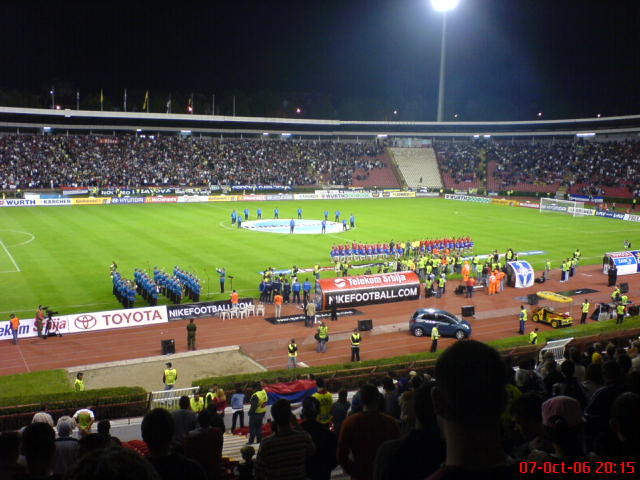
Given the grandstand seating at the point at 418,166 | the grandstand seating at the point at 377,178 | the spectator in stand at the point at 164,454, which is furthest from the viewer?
the grandstand seating at the point at 418,166

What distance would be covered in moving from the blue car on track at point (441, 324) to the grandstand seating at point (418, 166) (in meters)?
67.0

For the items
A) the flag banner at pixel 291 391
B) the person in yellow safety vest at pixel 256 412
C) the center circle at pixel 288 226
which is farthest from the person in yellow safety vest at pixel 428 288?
the person in yellow safety vest at pixel 256 412

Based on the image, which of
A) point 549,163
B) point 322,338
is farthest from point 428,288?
point 549,163

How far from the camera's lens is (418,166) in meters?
95.4

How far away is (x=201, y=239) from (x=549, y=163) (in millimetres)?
61284

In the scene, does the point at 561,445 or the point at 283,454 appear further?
the point at 283,454

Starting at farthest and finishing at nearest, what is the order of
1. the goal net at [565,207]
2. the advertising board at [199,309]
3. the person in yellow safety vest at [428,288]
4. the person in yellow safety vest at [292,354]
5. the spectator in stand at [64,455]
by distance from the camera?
the goal net at [565,207] < the person in yellow safety vest at [428,288] < the advertising board at [199,309] < the person in yellow safety vest at [292,354] < the spectator in stand at [64,455]

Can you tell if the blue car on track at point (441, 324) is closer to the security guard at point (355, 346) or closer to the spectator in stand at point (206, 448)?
the security guard at point (355, 346)

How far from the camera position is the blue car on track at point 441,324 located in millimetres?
23953

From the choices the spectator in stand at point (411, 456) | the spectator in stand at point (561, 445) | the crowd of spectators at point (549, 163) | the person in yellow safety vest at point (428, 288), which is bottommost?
the person in yellow safety vest at point (428, 288)

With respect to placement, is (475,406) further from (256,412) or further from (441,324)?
(441,324)

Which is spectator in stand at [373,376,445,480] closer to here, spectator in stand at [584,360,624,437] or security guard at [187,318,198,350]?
spectator in stand at [584,360,624,437]

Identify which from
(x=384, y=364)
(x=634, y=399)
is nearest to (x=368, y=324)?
(x=384, y=364)

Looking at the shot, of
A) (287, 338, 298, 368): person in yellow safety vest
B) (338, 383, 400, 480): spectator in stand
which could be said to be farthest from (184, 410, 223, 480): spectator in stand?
(287, 338, 298, 368): person in yellow safety vest
